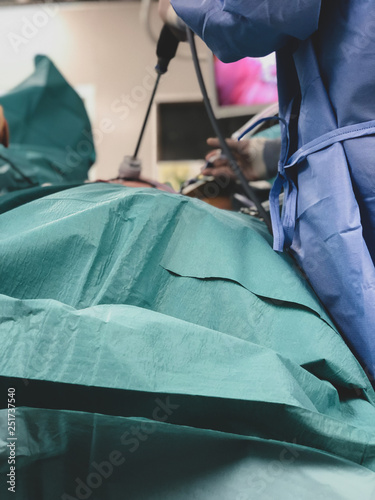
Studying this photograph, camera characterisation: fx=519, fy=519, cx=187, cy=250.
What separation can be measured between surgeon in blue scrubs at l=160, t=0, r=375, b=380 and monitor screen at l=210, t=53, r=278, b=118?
147 centimetres

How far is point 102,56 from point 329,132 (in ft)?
9.92

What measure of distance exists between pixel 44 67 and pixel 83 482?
155 cm

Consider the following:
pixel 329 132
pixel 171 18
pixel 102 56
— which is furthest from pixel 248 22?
pixel 102 56

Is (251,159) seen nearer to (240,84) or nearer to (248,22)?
(248,22)

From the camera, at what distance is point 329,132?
0.65 m

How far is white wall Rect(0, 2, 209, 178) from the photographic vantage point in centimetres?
332

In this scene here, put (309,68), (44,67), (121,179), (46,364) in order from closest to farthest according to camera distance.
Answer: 1. (46,364)
2. (309,68)
3. (121,179)
4. (44,67)

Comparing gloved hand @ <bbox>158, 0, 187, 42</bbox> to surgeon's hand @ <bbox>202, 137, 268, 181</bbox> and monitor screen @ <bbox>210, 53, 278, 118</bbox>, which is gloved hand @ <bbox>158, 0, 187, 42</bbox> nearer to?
surgeon's hand @ <bbox>202, 137, 268, 181</bbox>

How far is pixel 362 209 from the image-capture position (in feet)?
2.09

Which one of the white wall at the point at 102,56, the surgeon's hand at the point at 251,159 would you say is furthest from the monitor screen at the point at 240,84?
the white wall at the point at 102,56

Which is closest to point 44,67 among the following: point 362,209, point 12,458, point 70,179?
point 70,179

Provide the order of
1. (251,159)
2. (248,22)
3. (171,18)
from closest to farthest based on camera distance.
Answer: (248,22), (171,18), (251,159)

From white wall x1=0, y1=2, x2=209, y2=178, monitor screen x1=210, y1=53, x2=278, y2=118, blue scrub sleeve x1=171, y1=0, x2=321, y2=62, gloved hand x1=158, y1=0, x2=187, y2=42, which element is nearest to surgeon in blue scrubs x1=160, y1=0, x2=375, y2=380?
blue scrub sleeve x1=171, y1=0, x2=321, y2=62

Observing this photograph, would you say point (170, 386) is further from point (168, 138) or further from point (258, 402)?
point (168, 138)
